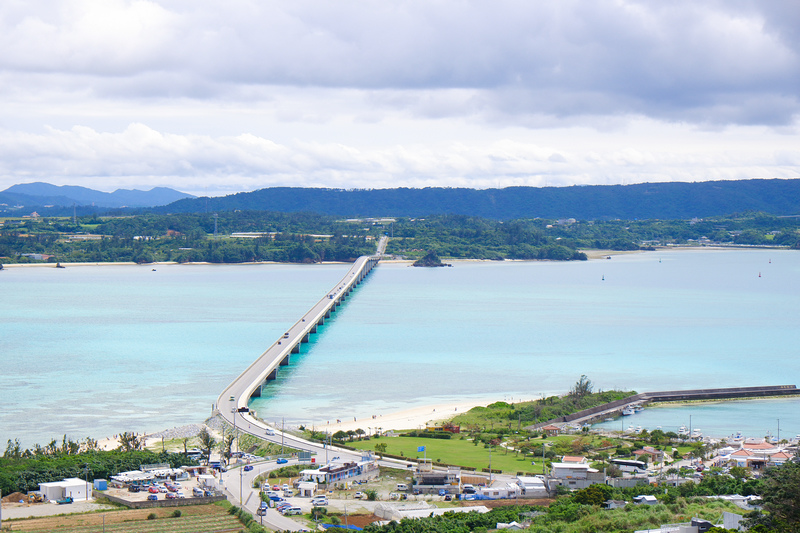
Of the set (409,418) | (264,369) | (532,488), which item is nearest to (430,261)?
(264,369)

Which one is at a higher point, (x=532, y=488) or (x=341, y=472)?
(x=341, y=472)

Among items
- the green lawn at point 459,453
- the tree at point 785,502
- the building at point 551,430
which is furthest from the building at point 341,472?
the tree at point 785,502

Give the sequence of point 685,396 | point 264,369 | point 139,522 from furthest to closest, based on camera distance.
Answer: point 264,369, point 685,396, point 139,522

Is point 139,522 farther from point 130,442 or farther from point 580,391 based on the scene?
point 580,391

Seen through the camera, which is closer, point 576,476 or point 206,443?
point 576,476

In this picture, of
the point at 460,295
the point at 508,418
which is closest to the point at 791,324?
the point at 460,295

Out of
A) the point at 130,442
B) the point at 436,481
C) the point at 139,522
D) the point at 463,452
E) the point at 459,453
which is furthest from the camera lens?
the point at 130,442

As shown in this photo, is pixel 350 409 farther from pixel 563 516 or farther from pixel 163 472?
pixel 563 516
